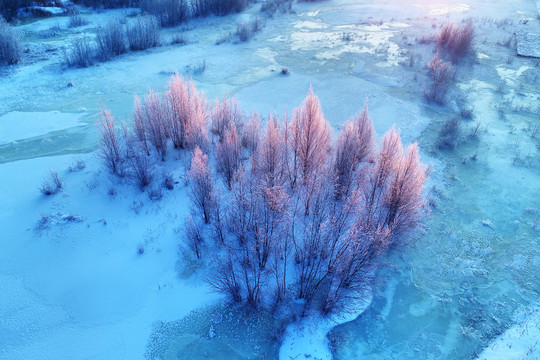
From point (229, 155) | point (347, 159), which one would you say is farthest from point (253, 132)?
point (347, 159)

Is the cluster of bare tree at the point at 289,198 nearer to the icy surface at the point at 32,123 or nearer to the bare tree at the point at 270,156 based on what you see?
the bare tree at the point at 270,156

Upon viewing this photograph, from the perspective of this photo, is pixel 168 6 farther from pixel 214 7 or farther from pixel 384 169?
pixel 384 169

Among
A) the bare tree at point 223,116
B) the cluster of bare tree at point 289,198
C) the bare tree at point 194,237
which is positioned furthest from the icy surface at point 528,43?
the bare tree at point 194,237

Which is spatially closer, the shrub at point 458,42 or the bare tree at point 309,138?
the bare tree at point 309,138

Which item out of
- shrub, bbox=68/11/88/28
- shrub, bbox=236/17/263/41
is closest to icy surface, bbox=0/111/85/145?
shrub, bbox=236/17/263/41

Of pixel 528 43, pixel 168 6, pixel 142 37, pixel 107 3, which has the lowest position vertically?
pixel 528 43

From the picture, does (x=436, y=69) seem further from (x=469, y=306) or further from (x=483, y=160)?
(x=469, y=306)
